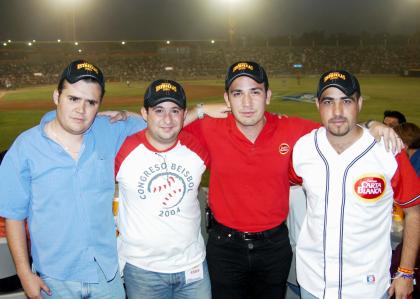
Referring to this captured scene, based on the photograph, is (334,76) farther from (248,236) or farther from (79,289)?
(79,289)

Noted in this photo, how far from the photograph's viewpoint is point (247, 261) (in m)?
3.34

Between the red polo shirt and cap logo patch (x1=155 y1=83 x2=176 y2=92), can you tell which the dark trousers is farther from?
cap logo patch (x1=155 y1=83 x2=176 y2=92)

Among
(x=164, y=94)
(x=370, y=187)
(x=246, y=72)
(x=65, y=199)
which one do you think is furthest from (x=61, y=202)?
(x=370, y=187)

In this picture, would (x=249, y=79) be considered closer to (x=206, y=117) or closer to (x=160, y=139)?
(x=206, y=117)

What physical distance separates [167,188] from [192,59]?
210 ft

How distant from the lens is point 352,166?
296cm

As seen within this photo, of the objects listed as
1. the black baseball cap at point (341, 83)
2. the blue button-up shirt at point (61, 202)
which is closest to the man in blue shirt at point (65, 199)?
the blue button-up shirt at point (61, 202)

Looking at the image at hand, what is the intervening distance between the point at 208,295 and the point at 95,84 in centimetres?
178

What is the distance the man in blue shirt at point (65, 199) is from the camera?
9.57ft

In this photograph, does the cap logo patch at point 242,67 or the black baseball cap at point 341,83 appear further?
the cap logo patch at point 242,67

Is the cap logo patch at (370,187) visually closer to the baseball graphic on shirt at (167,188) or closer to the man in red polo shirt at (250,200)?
the man in red polo shirt at (250,200)

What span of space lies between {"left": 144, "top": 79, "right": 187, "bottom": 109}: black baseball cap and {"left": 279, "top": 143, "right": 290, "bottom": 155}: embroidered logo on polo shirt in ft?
2.77

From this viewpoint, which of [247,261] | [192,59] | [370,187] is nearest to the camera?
[370,187]

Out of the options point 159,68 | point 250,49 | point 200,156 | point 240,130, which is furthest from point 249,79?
point 250,49
